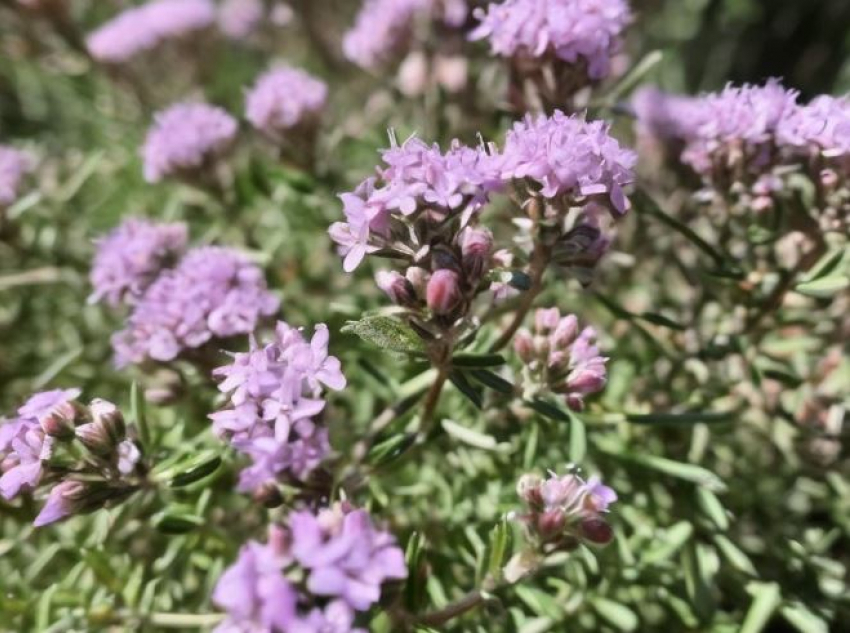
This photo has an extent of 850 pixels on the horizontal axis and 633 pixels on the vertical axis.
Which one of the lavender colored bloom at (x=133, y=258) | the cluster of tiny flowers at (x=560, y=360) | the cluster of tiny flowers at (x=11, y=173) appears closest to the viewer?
the cluster of tiny flowers at (x=560, y=360)

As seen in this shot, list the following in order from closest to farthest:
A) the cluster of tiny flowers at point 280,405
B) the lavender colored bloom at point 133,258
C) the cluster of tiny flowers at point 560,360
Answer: the cluster of tiny flowers at point 280,405, the cluster of tiny flowers at point 560,360, the lavender colored bloom at point 133,258

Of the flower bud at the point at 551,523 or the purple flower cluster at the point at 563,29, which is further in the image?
the purple flower cluster at the point at 563,29

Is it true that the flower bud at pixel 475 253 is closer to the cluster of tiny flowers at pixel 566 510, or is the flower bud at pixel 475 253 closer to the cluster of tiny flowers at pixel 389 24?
the cluster of tiny flowers at pixel 566 510

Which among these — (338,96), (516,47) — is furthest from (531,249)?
(338,96)

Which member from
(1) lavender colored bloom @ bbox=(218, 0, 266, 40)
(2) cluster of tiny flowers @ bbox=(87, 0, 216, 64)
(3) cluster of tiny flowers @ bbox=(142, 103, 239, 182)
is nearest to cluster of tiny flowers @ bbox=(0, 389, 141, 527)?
(3) cluster of tiny flowers @ bbox=(142, 103, 239, 182)

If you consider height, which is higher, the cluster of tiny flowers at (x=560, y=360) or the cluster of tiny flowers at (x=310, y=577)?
the cluster of tiny flowers at (x=560, y=360)

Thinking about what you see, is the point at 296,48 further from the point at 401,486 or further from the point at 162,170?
the point at 401,486

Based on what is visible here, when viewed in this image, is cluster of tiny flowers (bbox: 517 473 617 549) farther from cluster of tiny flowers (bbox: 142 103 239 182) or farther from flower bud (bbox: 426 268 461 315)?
cluster of tiny flowers (bbox: 142 103 239 182)

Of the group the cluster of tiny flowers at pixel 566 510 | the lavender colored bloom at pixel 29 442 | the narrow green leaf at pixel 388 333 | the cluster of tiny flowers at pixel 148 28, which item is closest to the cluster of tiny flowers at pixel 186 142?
the cluster of tiny flowers at pixel 148 28
